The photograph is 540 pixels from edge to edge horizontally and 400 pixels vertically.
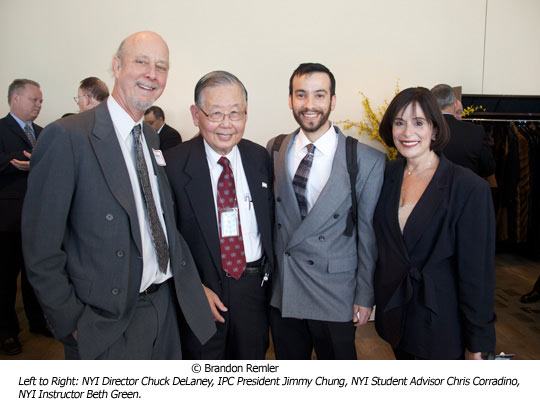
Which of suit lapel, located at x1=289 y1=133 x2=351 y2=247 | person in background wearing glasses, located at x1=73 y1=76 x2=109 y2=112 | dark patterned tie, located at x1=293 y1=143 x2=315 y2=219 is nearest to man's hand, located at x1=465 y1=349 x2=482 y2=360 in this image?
suit lapel, located at x1=289 y1=133 x2=351 y2=247

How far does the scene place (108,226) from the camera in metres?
1.51

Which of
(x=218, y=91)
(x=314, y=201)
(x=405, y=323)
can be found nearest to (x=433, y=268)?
(x=405, y=323)

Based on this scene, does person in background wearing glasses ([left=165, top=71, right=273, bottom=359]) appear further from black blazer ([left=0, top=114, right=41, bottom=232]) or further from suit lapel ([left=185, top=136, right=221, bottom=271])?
black blazer ([left=0, top=114, right=41, bottom=232])

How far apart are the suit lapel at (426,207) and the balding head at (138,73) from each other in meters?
1.14

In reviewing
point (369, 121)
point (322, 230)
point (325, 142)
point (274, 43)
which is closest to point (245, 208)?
point (322, 230)

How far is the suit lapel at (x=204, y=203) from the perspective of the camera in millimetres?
2010

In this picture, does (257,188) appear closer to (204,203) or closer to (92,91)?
(204,203)

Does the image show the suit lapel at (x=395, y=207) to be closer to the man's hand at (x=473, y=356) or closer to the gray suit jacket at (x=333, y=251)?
the gray suit jacket at (x=333, y=251)

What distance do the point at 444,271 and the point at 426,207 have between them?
27 centimetres

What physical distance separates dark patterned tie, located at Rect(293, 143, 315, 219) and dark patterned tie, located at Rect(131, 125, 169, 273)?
2.30 ft

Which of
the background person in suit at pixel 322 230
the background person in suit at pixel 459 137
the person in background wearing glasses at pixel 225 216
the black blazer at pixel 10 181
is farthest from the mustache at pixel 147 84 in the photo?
the background person in suit at pixel 459 137

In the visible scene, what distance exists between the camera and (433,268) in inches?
71.0

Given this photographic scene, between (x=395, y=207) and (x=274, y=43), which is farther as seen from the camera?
(x=274, y=43)

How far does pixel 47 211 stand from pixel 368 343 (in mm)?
2831
